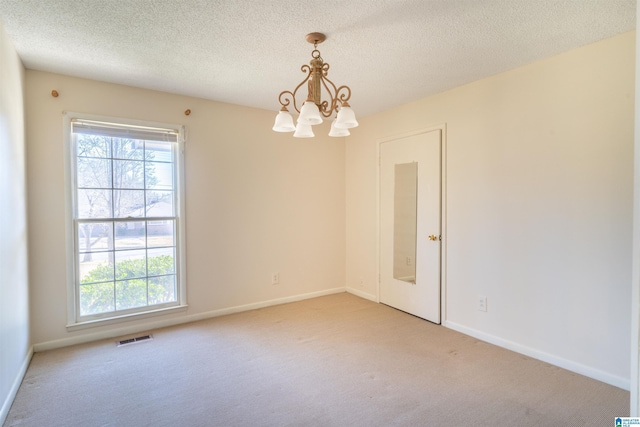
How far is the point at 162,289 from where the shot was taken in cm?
343

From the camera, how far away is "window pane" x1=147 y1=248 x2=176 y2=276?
336 cm

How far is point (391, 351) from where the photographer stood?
2.84 meters

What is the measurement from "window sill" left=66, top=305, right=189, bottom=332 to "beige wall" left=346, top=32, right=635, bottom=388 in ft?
9.31

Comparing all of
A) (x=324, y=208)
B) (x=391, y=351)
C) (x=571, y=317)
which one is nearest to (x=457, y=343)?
(x=391, y=351)

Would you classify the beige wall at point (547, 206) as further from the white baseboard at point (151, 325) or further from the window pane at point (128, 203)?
the window pane at point (128, 203)

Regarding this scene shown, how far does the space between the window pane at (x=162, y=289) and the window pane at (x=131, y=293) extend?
6 centimetres

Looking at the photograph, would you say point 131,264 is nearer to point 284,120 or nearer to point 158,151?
point 158,151

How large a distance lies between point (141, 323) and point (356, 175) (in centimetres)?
308

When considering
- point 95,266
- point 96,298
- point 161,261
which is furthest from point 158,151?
point 96,298

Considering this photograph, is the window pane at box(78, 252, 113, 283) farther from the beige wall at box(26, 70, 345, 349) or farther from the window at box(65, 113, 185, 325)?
the beige wall at box(26, 70, 345, 349)

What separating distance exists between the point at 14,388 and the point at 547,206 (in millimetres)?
4042

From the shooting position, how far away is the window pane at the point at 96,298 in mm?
3049

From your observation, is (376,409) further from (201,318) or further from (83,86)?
(83,86)

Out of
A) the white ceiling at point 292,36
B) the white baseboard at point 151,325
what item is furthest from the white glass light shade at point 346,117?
the white baseboard at point 151,325
